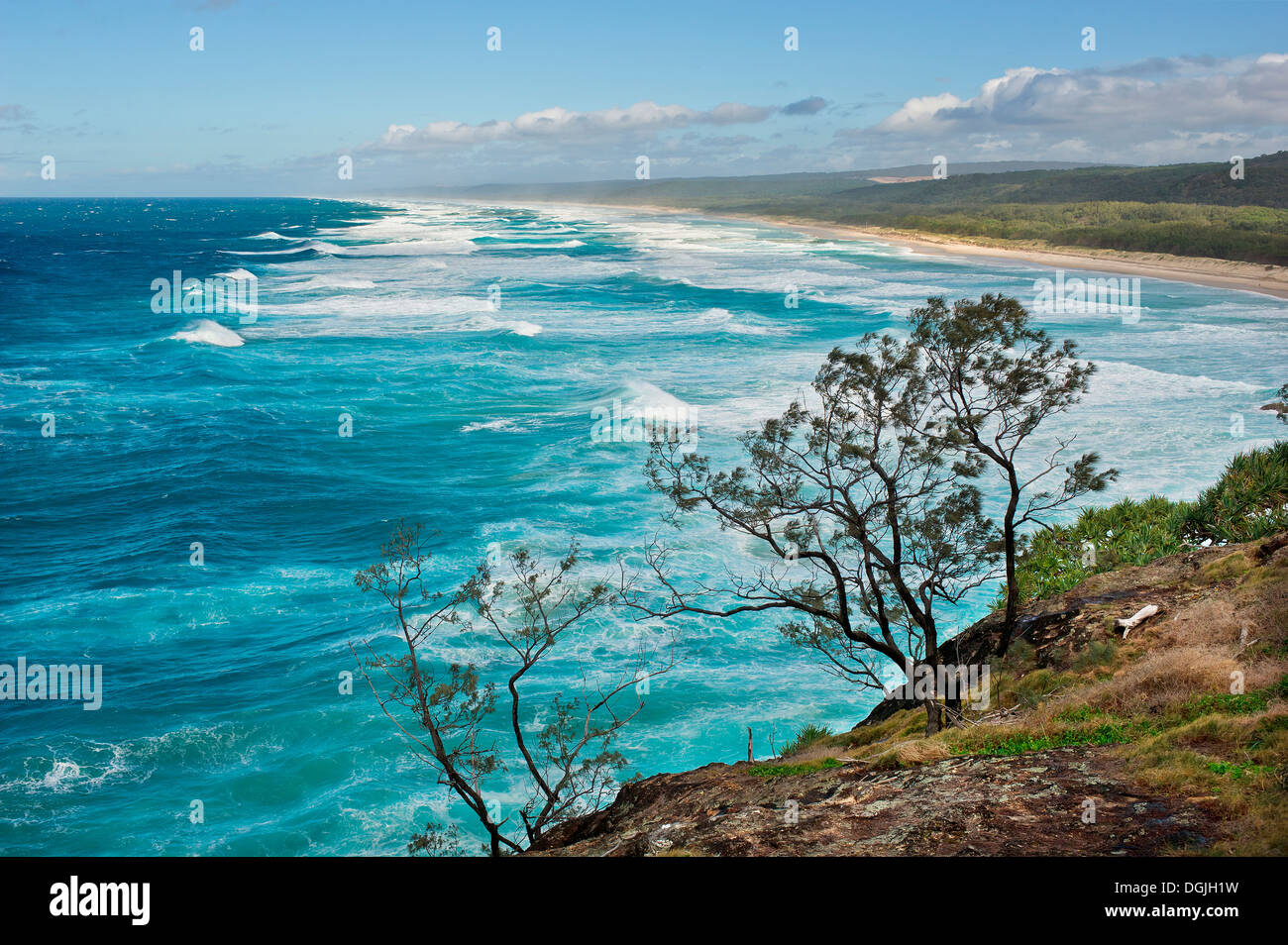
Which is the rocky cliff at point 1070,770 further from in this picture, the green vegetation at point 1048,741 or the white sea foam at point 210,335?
the white sea foam at point 210,335

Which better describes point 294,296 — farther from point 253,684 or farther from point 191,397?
Result: point 253,684

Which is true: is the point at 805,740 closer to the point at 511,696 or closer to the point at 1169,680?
the point at 511,696

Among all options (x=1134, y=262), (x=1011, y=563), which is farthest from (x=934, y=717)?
(x=1134, y=262)

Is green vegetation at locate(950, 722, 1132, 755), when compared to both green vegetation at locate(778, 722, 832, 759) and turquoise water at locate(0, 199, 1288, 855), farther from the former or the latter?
turquoise water at locate(0, 199, 1288, 855)

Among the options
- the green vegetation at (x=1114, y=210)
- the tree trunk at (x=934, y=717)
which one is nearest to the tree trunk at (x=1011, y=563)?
the tree trunk at (x=934, y=717)

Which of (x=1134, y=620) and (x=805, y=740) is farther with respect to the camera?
(x=805, y=740)
